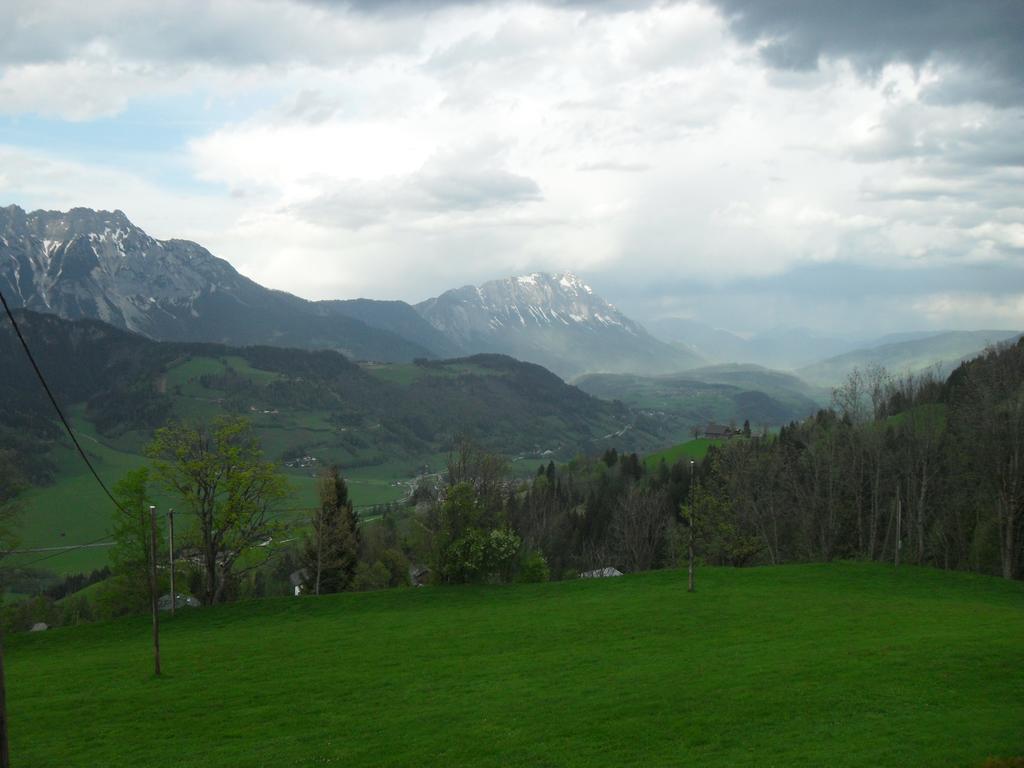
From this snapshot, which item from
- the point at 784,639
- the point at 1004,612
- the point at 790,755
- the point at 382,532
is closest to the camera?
the point at 790,755

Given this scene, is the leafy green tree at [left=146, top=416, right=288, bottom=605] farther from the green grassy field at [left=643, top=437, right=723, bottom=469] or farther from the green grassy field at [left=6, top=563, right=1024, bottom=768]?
the green grassy field at [left=643, top=437, right=723, bottom=469]

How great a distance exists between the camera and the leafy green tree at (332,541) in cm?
6256

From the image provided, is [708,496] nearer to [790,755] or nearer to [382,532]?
[790,755]

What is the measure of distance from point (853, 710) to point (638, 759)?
303 inches

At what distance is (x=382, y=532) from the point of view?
11381 centimetres

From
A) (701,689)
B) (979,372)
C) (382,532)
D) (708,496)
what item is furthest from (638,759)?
(382,532)

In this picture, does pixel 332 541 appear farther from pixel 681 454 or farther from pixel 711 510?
pixel 681 454

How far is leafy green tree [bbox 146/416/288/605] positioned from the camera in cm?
5416

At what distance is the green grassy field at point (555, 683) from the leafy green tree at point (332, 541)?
11866 mm

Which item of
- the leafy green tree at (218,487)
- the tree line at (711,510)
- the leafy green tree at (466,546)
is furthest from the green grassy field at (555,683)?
the tree line at (711,510)

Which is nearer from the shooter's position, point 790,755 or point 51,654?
point 790,755

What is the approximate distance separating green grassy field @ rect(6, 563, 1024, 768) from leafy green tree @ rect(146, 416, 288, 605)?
21.5ft

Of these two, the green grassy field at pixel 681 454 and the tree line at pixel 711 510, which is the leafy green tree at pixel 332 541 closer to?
the tree line at pixel 711 510

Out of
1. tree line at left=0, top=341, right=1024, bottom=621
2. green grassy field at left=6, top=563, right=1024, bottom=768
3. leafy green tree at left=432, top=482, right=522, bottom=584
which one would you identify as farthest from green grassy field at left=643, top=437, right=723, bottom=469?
green grassy field at left=6, top=563, right=1024, bottom=768
